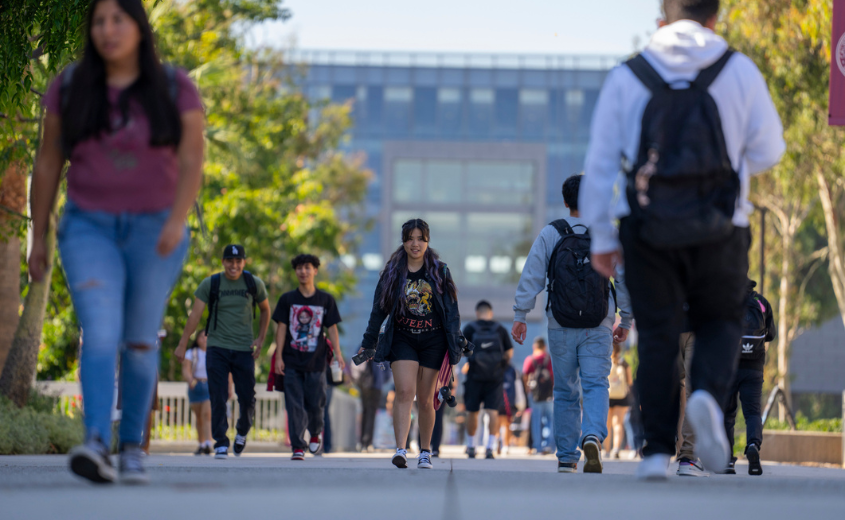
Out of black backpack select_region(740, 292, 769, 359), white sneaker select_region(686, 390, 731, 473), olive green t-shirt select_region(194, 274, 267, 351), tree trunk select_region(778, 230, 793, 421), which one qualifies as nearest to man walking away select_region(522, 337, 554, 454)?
olive green t-shirt select_region(194, 274, 267, 351)

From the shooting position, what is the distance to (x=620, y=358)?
17.1m

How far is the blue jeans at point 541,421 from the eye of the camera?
18878 mm

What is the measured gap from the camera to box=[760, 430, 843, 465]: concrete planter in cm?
1880

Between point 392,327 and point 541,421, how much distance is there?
10706 millimetres

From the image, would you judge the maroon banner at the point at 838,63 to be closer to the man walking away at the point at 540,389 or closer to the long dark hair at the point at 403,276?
the long dark hair at the point at 403,276

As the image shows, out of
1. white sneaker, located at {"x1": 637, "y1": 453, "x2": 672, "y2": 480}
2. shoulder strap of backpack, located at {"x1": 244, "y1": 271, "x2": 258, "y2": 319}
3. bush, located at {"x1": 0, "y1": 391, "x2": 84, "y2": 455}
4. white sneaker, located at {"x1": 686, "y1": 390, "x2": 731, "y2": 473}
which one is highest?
shoulder strap of backpack, located at {"x1": 244, "y1": 271, "x2": 258, "y2": 319}

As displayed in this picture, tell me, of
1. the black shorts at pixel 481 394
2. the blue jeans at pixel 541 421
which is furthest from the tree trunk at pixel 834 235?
the black shorts at pixel 481 394

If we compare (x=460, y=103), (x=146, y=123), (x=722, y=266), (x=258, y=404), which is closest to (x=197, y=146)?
(x=146, y=123)

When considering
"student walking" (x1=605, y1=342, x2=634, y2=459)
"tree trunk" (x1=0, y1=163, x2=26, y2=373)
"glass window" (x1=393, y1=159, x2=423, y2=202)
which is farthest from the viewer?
"glass window" (x1=393, y1=159, x2=423, y2=202)

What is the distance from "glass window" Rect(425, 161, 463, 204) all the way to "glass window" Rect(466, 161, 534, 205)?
0.49 meters

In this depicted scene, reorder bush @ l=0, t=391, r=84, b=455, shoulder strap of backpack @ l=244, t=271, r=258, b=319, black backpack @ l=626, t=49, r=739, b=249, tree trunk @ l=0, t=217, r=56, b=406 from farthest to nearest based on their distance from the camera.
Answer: tree trunk @ l=0, t=217, r=56, b=406, bush @ l=0, t=391, r=84, b=455, shoulder strap of backpack @ l=244, t=271, r=258, b=319, black backpack @ l=626, t=49, r=739, b=249

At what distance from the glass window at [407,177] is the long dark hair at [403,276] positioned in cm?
3078

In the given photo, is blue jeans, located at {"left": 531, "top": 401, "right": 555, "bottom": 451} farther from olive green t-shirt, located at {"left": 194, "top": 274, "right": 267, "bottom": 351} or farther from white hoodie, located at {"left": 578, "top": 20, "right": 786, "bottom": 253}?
white hoodie, located at {"left": 578, "top": 20, "right": 786, "bottom": 253}

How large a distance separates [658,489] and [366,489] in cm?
106
